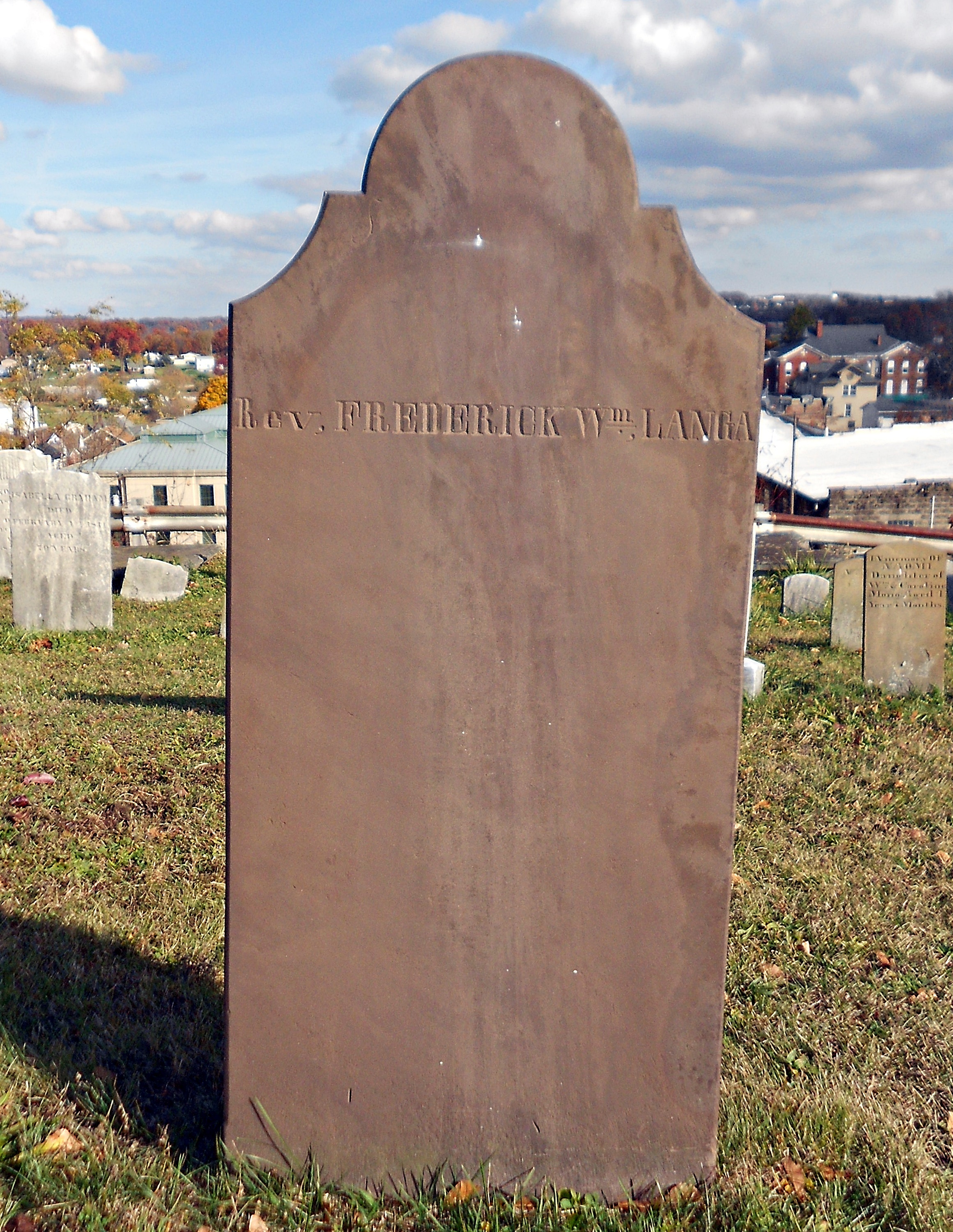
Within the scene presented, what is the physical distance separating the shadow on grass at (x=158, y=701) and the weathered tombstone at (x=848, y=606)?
5820mm

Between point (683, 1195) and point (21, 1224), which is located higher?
point (21, 1224)

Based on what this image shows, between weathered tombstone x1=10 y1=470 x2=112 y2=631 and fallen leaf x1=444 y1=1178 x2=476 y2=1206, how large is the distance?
8705 millimetres

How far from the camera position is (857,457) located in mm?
42625

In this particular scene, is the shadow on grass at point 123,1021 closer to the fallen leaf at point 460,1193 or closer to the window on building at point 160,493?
the fallen leaf at point 460,1193

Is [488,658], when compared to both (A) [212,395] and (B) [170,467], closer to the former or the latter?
(B) [170,467]

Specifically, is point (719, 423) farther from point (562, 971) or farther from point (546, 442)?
point (562, 971)

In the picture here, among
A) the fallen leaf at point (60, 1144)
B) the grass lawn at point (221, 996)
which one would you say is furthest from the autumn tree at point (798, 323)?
the fallen leaf at point (60, 1144)

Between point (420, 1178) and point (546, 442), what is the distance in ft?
6.36

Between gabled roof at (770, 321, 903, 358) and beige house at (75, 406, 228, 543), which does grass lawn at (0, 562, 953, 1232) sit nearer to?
Answer: beige house at (75, 406, 228, 543)

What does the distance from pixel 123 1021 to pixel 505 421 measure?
236 cm

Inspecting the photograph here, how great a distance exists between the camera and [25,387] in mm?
26766

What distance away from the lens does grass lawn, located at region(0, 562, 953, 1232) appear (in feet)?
8.37

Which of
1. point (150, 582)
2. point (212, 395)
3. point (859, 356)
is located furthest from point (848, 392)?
point (150, 582)

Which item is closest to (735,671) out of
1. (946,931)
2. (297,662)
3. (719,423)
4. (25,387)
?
(719,423)
